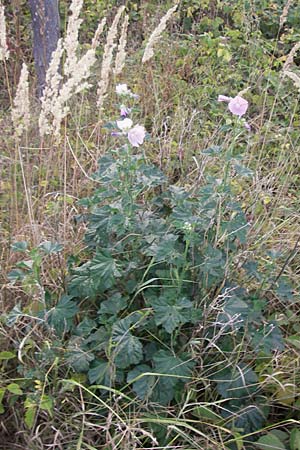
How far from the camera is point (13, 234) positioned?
2424mm

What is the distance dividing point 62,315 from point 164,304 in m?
0.33

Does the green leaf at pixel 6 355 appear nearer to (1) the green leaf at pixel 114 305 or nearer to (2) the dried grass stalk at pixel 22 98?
(1) the green leaf at pixel 114 305

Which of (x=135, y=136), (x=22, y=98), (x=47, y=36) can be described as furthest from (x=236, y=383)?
(x=47, y=36)

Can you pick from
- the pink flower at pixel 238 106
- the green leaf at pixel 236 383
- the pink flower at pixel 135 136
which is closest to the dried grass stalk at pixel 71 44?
the pink flower at pixel 135 136

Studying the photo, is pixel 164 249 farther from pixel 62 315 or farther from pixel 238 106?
pixel 238 106

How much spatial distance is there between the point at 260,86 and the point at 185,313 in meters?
2.40

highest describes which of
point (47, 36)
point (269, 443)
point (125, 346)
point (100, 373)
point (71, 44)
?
point (71, 44)

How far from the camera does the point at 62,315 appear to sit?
1.96 meters

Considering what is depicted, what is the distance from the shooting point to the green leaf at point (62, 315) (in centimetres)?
196

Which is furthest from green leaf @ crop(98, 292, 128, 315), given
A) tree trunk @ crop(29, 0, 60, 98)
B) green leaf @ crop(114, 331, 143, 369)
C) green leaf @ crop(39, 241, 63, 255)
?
tree trunk @ crop(29, 0, 60, 98)

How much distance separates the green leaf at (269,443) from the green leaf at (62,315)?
0.68 m

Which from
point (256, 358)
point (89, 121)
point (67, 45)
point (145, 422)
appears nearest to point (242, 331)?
point (256, 358)

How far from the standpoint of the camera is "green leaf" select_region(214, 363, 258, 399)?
1937mm

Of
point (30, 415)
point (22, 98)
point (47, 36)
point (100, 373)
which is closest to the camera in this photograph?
point (30, 415)
